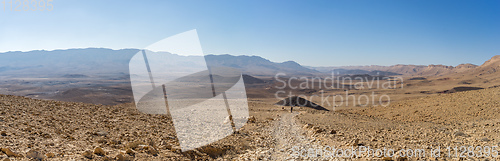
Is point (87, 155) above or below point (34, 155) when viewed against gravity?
below

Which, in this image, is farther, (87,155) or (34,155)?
(87,155)

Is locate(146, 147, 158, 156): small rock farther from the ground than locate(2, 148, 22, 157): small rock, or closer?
closer

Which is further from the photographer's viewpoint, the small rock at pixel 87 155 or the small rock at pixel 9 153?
the small rock at pixel 87 155

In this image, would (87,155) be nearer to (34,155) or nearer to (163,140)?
(34,155)

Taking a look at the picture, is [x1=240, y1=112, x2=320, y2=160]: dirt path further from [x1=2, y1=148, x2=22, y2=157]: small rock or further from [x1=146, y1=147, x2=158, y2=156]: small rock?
[x1=2, y1=148, x2=22, y2=157]: small rock

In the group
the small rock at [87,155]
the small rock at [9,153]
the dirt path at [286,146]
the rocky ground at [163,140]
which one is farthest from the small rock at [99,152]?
the dirt path at [286,146]

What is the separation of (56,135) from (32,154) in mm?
2403

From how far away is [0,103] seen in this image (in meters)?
9.79

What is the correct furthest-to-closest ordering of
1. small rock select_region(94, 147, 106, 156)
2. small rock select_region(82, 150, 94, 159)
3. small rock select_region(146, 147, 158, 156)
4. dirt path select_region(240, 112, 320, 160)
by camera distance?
dirt path select_region(240, 112, 320, 160) → small rock select_region(146, 147, 158, 156) → small rock select_region(94, 147, 106, 156) → small rock select_region(82, 150, 94, 159)

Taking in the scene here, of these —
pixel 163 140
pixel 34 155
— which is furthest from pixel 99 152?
pixel 163 140

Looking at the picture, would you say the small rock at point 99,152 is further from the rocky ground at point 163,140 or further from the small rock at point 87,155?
the small rock at point 87,155

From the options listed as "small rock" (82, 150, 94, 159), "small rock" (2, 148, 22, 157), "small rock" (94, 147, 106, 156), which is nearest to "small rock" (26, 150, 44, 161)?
"small rock" (2, 148, 22, 157)

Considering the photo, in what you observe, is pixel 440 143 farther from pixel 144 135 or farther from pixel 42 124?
pixel 42 124

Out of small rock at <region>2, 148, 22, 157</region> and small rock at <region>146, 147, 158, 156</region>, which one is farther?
small rock at <region>146, 147, 158, 156</region>
